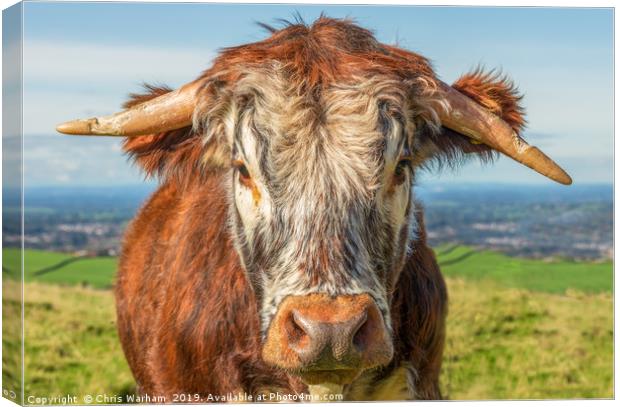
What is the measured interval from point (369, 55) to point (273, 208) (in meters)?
0.91

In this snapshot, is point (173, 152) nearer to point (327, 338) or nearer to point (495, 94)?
point (327, 338)

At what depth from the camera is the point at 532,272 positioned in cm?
711

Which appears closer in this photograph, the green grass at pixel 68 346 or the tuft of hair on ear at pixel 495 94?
the tuft of hair on ear at pixel 495 94

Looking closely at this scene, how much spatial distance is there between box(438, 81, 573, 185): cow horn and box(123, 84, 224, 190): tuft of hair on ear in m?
1.21

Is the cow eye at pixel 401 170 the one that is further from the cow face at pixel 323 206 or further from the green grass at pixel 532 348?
the green grass at pixel 532 348

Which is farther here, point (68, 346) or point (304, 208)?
point (68, 346)

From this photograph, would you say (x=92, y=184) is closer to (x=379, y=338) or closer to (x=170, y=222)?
(x=170, y=222)

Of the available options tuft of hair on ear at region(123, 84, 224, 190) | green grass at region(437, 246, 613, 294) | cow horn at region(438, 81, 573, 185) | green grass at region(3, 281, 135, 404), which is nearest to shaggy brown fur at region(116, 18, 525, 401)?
tuft of hair on ear at region(123, 84, 224, 190)

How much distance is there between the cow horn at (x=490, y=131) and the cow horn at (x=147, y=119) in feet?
→ 4.01

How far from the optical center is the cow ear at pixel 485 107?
5484 mm

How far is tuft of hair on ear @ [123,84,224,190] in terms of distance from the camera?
5465 millimetres

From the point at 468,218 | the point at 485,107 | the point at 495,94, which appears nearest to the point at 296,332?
the point at 485,107

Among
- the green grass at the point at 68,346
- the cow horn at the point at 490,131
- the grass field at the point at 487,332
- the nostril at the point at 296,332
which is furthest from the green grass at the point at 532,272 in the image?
the nostril at the point at 296,332

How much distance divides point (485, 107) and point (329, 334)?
163 centimetres
